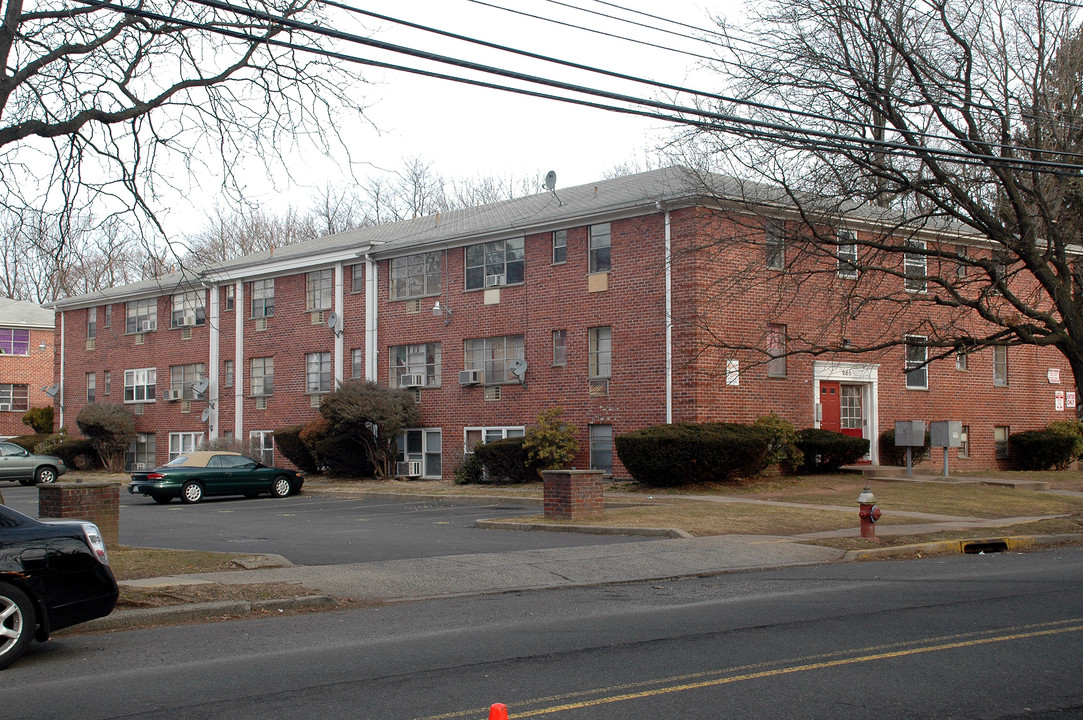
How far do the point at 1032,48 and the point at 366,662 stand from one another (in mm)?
18437

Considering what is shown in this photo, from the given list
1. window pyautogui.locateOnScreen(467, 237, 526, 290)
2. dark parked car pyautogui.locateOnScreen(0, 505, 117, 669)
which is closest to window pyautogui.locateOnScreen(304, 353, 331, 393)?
window pyautogui.locateOnScreen(467, 237, 526, 290)

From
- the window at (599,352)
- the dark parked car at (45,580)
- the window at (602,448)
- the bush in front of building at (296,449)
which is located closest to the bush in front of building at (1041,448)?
the window at (602,448)

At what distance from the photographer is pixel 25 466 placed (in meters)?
36.2

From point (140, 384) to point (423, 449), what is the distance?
657 inches

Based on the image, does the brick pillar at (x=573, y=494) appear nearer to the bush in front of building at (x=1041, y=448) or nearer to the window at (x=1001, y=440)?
the window at (x=1001, y=440)

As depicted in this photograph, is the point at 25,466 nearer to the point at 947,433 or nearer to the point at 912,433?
the point at 912,433

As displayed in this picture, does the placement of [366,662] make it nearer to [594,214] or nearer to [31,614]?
[31,614]

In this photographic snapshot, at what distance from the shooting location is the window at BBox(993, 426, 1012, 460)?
109 ft

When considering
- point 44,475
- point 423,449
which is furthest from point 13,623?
point 44,475

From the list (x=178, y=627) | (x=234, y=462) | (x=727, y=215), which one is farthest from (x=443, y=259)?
(x=178, y=627)

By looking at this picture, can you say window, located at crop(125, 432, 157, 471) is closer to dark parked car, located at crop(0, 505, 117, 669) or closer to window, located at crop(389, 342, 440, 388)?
window, located at crop(389, 342, 440, 388)

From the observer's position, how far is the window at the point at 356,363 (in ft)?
113

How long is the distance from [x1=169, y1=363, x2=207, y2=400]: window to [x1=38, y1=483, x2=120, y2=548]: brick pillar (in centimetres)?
2656

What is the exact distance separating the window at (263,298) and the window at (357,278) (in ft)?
14.3
